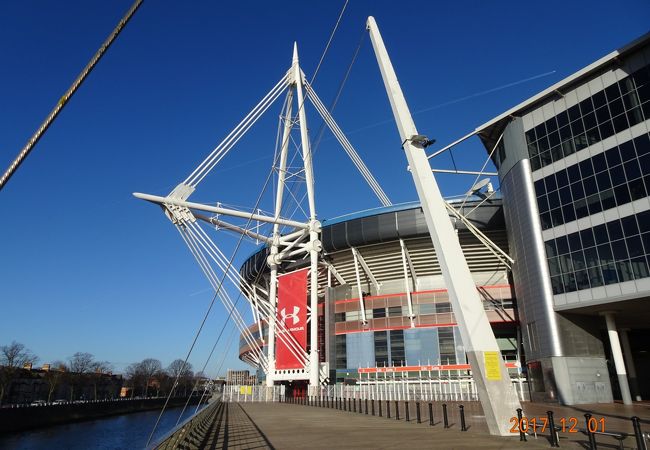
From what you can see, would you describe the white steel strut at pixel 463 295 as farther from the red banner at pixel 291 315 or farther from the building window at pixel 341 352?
the building window at pixel 341 352

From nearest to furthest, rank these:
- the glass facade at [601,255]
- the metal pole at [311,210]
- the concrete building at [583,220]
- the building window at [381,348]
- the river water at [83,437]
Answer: the glass facade at [601,255]
the concrete building at [583,220]
the river water at [83,437]
the metal pole at [311,210]
the building window at [381,348]

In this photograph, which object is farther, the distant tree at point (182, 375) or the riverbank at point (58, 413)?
the distant tree at point (182, 375)

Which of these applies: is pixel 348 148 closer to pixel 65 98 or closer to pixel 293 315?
pixel 293 315

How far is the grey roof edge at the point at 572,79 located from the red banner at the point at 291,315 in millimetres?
21104

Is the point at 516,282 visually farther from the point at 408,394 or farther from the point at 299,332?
the point at 299,332

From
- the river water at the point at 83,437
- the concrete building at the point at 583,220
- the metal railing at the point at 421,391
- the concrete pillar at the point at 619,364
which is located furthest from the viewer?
the river water at the point at 83,437

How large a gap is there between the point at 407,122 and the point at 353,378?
36.0 meters

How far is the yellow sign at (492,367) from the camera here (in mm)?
11695

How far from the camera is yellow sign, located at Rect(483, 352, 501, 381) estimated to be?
11695mm

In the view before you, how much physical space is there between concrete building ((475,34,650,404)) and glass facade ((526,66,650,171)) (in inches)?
2.6

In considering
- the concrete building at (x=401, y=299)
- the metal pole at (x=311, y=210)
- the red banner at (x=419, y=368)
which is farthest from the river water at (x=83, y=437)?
the concrete building at (x=401, y=299)

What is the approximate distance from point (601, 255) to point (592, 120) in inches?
343

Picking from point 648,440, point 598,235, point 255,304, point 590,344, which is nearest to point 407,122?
point 648,440

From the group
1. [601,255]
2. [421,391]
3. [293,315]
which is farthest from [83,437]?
[601,255]
